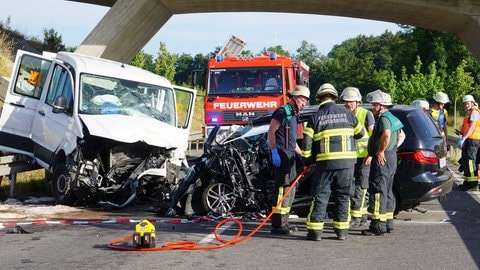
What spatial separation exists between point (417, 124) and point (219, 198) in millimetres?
2846

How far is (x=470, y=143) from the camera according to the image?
14.2 metres

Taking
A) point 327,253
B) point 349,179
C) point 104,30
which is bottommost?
point 327,253

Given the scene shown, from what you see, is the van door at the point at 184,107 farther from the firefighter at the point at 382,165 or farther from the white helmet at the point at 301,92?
the firefighter at the point at 382,165

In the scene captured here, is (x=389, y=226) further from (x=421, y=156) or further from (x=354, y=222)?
(x=421, y=156)

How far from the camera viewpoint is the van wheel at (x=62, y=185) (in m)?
11.0

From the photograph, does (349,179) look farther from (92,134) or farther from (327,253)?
(92,134)

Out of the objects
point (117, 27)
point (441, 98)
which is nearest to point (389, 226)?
point (441, 98)

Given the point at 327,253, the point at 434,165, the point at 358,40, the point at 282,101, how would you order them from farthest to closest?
the point at 358,40, the point at 282,101, the point at 434,165, the point at 327,253

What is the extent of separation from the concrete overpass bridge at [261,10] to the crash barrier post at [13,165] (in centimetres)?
1026

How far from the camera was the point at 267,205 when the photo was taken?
9750 millimetres

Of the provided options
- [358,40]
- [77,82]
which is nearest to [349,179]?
[77,82]

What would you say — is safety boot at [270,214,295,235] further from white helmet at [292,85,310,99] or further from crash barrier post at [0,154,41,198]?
crash barrier post at [0,154,41,198]

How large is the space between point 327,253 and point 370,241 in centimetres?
101

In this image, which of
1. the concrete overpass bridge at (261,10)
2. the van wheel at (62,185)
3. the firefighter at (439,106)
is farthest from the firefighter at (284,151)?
the concrete overpass bridge at (261,10)
